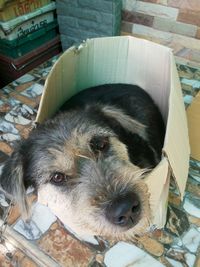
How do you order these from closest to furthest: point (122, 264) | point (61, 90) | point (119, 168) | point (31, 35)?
point (119, 168), point (122, 264), point (61, 90), point (31, 35)

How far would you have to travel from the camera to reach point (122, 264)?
1.25 meters

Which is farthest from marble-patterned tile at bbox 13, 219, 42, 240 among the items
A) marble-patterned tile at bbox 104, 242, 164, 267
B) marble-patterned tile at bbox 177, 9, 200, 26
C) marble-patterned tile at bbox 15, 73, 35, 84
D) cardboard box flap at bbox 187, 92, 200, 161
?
marble-patterned tile at bbox 177, 9, 200, 26

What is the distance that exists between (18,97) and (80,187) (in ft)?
4.00

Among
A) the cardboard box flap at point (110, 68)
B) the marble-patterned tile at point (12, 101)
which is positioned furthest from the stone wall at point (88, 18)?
the marble-patterned tile at point (12, 101)

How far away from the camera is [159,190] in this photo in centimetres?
111

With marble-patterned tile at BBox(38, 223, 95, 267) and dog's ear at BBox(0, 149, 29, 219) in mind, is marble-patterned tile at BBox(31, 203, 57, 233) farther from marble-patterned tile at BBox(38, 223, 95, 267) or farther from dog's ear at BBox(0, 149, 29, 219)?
dog's ear at BBox(0, 149, 29, 219)

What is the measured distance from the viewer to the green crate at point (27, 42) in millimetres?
2303

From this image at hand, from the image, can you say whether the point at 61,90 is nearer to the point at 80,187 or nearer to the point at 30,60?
the point at 80,187

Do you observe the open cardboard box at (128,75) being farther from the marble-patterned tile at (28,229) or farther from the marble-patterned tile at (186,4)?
the marble-patterned tile at (186,4)

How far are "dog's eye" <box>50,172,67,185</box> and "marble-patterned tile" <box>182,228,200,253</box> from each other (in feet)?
1.97

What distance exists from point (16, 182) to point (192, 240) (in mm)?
756

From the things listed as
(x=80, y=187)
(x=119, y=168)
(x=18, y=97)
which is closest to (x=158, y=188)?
(x=119, y=168)

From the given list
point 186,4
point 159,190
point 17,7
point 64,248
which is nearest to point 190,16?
point 186,4

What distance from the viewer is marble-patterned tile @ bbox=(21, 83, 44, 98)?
210cm
